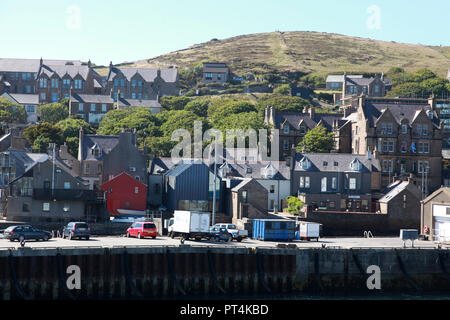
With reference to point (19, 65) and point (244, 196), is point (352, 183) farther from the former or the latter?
point (19, 65)

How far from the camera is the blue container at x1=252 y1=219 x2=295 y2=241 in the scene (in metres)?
71.5

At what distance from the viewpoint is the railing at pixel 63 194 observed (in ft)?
267

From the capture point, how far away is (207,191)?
88062 mm

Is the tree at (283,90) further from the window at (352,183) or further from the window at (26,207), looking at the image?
the window at (26,207)

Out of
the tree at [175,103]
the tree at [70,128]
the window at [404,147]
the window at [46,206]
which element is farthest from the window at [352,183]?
the tree at [175,103]

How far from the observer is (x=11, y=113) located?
146 meters

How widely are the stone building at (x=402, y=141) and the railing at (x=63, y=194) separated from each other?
135 feet

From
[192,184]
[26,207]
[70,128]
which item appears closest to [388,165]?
[192,184]

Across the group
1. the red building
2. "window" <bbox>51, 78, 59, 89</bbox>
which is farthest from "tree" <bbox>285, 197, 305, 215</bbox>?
"window" <bbox>51, 78, 59, 89</bbox>

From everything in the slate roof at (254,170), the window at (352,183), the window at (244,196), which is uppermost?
the slate roof at (254,170)

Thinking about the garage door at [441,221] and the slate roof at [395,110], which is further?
the slate roof at [395,110]
